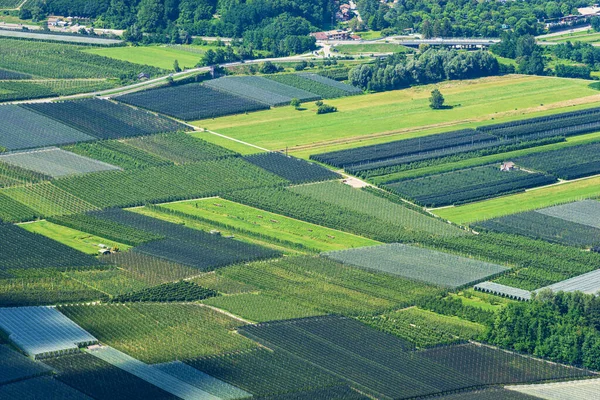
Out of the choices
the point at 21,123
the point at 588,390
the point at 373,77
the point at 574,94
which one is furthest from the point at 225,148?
the point at 588,390

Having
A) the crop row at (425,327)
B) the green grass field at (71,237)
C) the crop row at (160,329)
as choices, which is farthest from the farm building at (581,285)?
the green grass field at (71,237)

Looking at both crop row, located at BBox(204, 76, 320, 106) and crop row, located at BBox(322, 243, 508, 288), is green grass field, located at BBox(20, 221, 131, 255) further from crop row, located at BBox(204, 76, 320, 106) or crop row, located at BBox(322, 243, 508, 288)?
crop row, located at BBox(204, 76, 320, 106)

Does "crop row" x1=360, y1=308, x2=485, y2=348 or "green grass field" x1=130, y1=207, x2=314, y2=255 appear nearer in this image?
"crop row" x1=360, y1=308, x2=485, y2=348

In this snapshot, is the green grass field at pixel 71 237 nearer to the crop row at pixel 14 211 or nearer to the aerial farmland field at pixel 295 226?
the aerial farmland field at pixel 295 226

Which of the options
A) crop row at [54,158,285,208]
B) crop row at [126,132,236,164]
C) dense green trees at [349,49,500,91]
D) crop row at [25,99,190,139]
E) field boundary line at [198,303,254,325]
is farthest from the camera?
dense green trees at [349,49,500,91]

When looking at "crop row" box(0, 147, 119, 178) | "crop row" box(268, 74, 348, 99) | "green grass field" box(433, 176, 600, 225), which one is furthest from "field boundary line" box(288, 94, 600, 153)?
"green grass field" box(433, 176, 600, 225)

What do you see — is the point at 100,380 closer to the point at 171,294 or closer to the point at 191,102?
the point at 171,294

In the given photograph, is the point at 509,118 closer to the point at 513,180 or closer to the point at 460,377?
the point at 513,180
